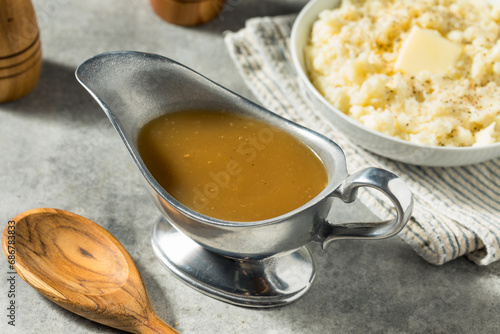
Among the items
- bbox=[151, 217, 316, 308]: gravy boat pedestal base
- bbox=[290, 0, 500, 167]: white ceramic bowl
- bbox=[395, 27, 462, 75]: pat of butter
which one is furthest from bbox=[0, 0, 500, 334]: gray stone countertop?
bbox=[395, 27, 462, 75]: pat of butter

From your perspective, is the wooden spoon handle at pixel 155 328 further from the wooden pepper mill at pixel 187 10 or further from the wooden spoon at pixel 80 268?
the wooden pepper mill at pixel 187 10

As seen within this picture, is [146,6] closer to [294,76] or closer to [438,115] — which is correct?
[294,76]

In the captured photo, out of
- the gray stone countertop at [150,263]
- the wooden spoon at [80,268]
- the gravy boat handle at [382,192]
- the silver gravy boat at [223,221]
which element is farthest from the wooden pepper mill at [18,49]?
the gravy boat handle at [382,192]

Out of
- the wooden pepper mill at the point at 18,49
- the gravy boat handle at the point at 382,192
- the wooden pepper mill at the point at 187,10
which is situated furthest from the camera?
the wooden pepper mill at the point at 187,10

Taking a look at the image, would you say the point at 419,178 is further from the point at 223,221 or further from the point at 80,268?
the point at 80,268

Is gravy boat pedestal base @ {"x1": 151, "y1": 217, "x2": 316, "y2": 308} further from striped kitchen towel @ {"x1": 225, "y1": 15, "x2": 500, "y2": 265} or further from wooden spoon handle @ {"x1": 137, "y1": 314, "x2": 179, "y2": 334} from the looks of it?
striped kitchen towel @ {"x1": 225, "y1": 15, "x2": 500, "y2": 265}
